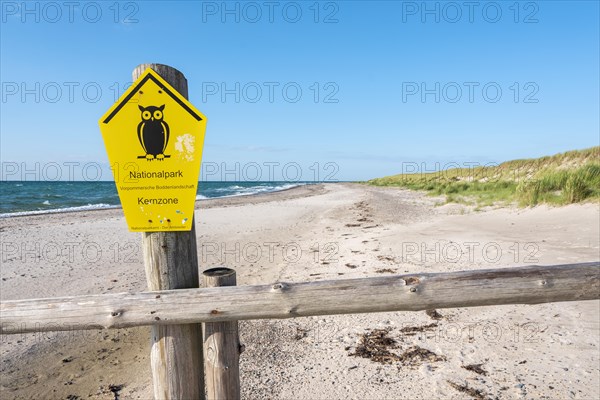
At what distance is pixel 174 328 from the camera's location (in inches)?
90.9

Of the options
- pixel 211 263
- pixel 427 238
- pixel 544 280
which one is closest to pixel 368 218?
pixel 427 238

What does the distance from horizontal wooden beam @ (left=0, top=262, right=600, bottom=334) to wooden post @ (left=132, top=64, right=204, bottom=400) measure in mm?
129

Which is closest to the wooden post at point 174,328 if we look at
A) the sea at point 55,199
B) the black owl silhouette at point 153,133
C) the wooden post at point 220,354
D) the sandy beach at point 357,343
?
the wooden post at point 220,354

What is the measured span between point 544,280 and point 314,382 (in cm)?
248

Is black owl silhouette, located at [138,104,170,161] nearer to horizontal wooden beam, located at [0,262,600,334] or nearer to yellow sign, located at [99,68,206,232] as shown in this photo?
yellow sign, located at [99,68,206,232]

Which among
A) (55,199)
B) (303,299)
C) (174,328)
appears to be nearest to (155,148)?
(174,328)

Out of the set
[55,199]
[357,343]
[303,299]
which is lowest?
[357,343]

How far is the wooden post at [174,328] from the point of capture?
2.27 meters

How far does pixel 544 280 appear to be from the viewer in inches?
94.5

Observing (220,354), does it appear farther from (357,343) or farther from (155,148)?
(357,343)

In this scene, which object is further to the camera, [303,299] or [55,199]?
[55,199]

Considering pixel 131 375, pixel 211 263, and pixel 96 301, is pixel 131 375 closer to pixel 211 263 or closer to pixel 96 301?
pixel 96 301

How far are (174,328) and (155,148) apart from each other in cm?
116

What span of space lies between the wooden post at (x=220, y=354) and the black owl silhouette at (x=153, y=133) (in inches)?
34.4
